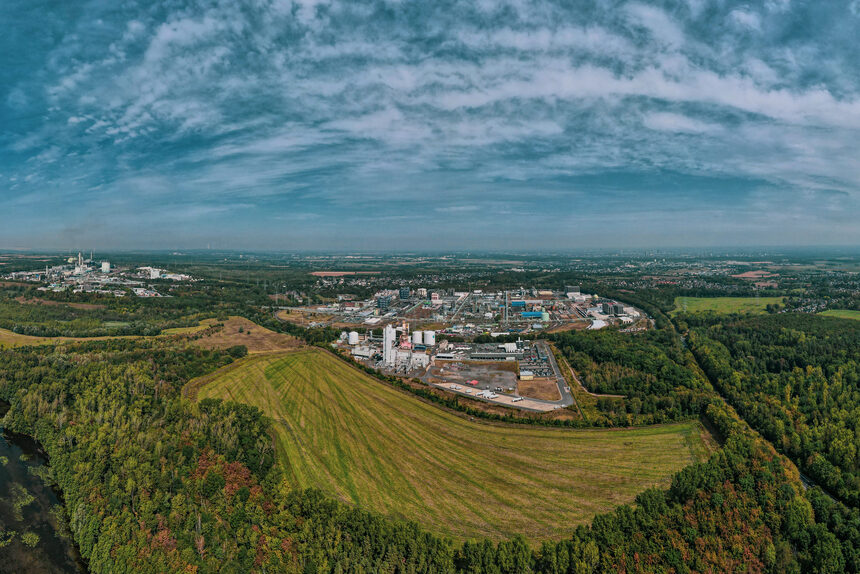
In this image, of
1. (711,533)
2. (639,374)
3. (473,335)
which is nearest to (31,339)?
(473,335)

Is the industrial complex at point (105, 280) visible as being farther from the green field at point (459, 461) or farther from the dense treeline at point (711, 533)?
the dense treeline at point (711, 533)

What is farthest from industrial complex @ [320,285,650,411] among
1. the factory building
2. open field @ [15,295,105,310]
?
open field @ [15,295,105,310]

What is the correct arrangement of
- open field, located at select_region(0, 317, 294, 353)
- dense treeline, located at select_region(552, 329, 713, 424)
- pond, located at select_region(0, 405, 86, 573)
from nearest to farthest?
pond, located at select_region(0, 405, 86, 573), dense treeline, located at select_region(552, 329, 713, 424), open field, located at select_region(0, 317, 294, 353)

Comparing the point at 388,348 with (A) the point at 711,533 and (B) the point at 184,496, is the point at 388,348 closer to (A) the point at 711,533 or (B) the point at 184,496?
(B) the point at 184,496

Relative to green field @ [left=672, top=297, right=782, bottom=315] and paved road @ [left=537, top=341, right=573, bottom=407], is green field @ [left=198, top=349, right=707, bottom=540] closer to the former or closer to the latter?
paved road @ [left=537, top=341, right=573, bottom=407]

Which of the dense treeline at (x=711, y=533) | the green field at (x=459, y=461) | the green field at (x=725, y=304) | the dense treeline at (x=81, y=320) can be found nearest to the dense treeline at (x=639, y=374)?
the green field at (x=459, y=461)
